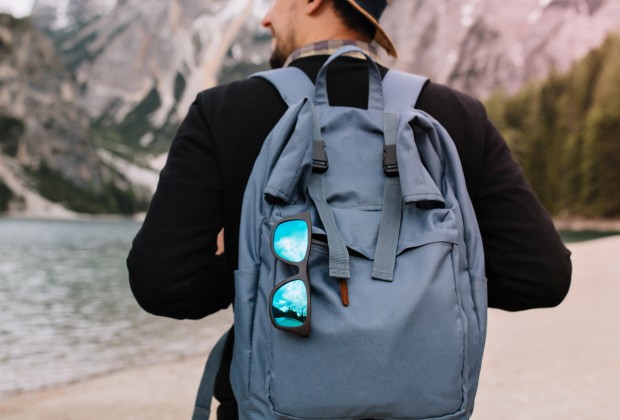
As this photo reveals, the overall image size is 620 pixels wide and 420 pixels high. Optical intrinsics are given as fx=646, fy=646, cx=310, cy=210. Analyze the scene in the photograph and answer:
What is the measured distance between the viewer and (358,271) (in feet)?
4.31

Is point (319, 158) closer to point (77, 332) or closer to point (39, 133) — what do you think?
point (77, 332)

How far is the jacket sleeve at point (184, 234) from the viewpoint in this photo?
4.71 feet

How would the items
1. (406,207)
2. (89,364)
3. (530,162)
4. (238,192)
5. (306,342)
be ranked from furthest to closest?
(530,162) < (89,364) < (238,192) < (406,207) < (306,342)

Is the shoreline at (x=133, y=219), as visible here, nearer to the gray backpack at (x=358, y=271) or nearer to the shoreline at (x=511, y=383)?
the shoreline at (x=511, y=383)

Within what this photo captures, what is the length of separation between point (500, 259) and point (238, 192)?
0.66m

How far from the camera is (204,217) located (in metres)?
1.48

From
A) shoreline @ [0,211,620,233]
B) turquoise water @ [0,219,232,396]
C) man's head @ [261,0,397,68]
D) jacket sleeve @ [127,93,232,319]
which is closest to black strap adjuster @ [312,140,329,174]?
jacket sleeve @ [127,93,232,319]

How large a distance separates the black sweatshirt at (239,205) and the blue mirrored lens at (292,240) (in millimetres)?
252

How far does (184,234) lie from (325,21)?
67cm

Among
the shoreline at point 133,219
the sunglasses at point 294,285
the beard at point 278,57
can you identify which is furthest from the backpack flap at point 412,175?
the shoreline at point 133,219

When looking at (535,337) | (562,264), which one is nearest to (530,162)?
(535,337)

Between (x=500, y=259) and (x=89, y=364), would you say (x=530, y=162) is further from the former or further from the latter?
(x=500, y=259)

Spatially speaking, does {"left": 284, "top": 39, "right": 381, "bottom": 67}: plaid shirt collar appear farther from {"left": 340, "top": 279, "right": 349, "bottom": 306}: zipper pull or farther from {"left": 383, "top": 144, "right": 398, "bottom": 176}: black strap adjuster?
{"left": 340, "top": 279, "right": 349, "bottom": 306}: zipper pull

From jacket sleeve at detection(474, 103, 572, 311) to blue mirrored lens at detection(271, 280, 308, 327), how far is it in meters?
0.57
